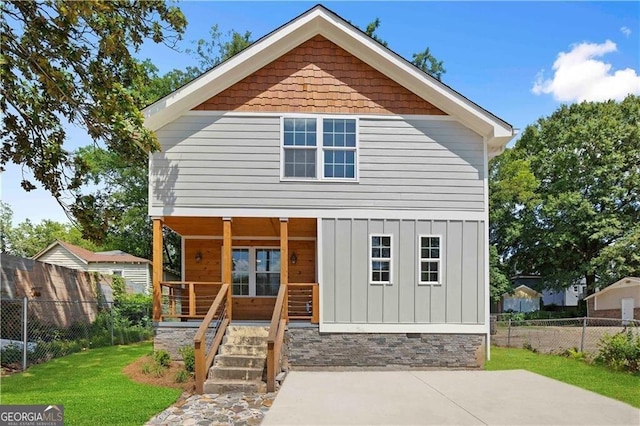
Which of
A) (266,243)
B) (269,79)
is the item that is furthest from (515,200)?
(269,79)

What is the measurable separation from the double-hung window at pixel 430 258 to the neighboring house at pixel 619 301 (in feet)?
63.3

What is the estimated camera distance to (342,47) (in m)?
10.7

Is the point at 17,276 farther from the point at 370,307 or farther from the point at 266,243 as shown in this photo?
the point at 370,307

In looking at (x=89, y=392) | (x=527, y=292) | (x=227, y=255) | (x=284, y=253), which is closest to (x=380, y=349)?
(x=284, y=253)

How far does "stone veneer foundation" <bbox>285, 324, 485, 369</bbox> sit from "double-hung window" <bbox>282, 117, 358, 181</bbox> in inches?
138

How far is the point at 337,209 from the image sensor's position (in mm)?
10562

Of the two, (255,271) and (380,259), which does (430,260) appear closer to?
(380,259)

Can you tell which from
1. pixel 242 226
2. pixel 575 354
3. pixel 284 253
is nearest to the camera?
pixel 284 253

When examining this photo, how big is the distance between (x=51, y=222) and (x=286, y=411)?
5974cm

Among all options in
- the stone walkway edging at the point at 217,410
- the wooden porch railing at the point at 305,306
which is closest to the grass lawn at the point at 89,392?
the stone walkway edging at the point at 217,410

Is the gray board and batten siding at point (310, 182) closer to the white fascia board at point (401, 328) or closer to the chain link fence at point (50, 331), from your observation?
the white fascia board at point (401, 328)

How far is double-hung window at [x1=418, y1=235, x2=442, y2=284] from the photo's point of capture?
34.6 ft

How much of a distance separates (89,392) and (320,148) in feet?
21.4

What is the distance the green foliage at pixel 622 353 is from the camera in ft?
29.8
